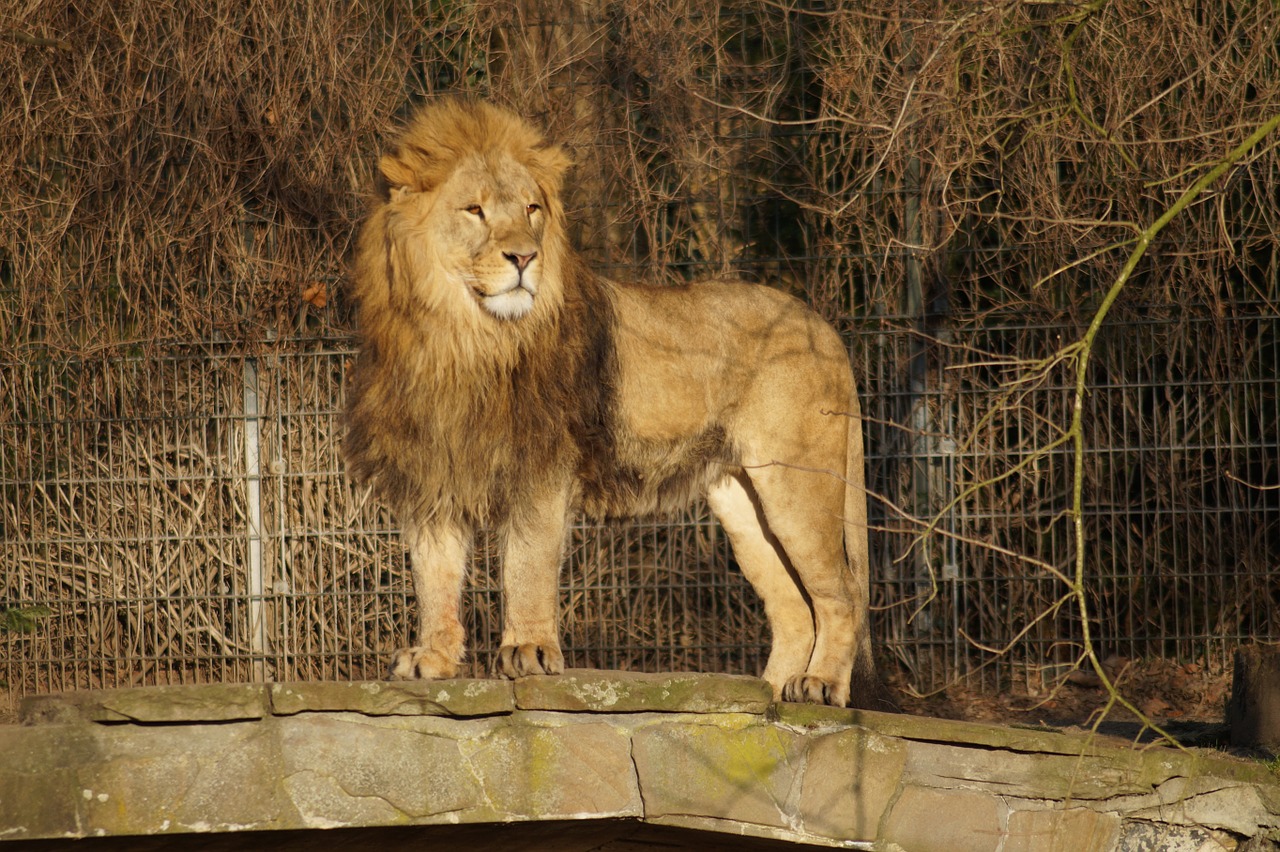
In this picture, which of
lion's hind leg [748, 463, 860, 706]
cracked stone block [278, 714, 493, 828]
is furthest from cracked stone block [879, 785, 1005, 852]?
cracked stone block [278, 714, 493, 828]

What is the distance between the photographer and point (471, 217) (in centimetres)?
470

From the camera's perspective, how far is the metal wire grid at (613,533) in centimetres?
723

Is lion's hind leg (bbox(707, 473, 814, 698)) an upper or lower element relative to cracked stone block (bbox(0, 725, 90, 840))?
upper

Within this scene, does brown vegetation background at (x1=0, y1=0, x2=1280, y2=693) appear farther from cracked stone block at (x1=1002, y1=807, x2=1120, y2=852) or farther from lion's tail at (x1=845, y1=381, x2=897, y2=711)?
cracked stone block at (x1=1002, y1=807, x2=1120, y2=852)

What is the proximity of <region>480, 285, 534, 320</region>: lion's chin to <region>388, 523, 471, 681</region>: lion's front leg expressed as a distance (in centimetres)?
72

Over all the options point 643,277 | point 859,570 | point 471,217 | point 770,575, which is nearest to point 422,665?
point 471,217

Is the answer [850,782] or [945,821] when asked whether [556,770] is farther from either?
[945,821]

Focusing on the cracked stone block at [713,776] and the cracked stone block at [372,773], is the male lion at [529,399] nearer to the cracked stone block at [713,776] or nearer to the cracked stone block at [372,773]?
the cracked stone block at [372,773]

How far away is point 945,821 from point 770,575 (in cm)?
149

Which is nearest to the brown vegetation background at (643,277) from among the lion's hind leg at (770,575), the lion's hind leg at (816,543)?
the lion's hind leg at (770,575)

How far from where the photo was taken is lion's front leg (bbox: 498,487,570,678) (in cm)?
451

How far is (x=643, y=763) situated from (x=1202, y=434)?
4.05 meters

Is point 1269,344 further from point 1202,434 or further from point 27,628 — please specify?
point 27,628

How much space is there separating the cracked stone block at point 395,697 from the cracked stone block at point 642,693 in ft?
0.38
